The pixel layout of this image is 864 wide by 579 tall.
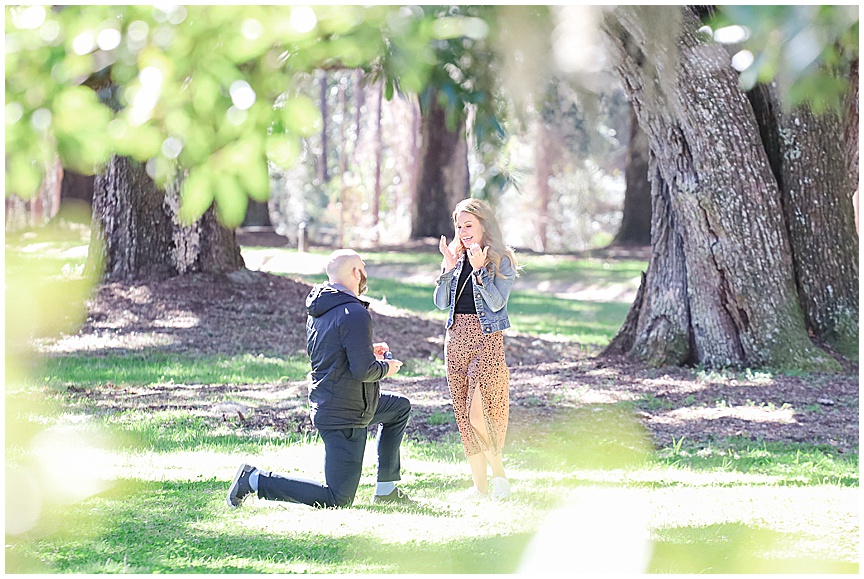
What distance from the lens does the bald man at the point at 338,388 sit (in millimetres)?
5887

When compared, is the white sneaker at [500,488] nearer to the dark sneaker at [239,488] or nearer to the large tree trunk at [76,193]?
the dark sneaker at [239,488]

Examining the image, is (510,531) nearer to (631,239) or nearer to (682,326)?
(682,326)

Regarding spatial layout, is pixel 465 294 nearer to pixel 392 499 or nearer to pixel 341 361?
pixel 341 361

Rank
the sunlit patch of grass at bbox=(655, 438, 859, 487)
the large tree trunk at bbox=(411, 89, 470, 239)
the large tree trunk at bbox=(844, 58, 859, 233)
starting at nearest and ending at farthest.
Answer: the sunlit patch of grass at bbox=(655, 438, 859, 487) < the large tree trunk at bbox=(844, 58, 859, 233) < the large tree trunk at bbox=(411, 89, 470, 239)

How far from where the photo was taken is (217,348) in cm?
1233

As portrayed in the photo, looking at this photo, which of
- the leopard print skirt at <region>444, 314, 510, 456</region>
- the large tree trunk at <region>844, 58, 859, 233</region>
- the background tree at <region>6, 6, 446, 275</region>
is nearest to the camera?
the background tree at <region>6, 6, 446, 275</region>

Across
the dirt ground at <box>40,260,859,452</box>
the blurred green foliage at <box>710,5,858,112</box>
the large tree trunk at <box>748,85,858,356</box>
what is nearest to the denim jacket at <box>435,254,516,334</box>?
the dirt ground at <box>40,260,859,452</box>

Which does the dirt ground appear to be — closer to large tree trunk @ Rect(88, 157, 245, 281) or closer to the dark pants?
large tree trunk @ Rect(88, 157, 245, 281)

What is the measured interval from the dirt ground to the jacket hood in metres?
2.81

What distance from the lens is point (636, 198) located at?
25469mm

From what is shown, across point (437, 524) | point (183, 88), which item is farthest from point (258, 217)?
point (183, 88)

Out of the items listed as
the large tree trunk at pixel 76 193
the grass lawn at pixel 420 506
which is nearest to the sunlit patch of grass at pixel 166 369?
the grass lawn at pixel 420 506

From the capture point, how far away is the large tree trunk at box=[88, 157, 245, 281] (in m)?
14.1

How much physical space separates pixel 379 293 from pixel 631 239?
923cm
